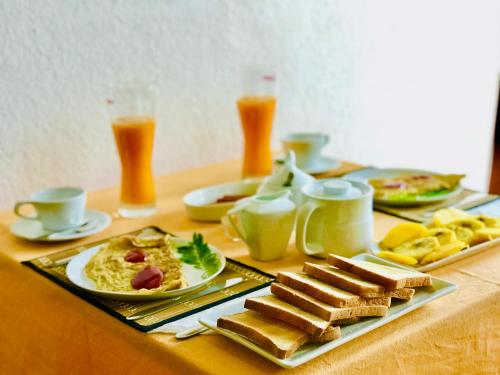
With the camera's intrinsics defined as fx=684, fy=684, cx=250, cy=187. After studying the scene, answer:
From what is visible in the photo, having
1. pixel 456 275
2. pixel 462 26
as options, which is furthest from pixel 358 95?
pixel 456 275

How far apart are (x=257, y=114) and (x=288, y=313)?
2.85 ft

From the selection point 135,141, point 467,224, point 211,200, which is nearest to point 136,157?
point 135,141

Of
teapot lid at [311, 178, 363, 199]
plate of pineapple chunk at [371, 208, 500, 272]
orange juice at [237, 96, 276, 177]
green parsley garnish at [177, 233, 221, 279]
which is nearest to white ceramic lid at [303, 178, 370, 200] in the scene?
teapot lid at [311, 178, 363, 199]

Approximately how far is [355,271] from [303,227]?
0.62 feet

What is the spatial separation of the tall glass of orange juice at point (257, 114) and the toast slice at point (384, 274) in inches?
27.2

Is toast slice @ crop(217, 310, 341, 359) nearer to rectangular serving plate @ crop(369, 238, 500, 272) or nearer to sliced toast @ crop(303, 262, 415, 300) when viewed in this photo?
sliced toast @ crop(303, 262, 415, 300)

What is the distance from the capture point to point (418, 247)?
1.22 metres

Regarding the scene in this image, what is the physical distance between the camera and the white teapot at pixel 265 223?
1205 millimetres

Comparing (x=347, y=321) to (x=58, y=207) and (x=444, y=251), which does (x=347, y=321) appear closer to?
(x=444, y=251)

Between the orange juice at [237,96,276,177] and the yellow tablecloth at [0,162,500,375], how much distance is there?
1.07 ft

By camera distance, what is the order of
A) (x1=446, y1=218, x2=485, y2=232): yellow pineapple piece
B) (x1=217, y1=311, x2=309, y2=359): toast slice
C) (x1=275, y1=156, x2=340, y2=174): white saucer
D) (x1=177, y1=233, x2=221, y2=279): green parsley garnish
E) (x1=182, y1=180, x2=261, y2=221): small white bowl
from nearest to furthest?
(x1=217, y1=311, x2=309, y2=359): toast slice → (x1=177, y1=233, x2=221, y2=279): green parsley garnish → (x1=446, y1=218, x2=485, y2=232): yellow pineapple piece → (x1=182, y1=180, x2=261, y2=221): small white bowl → (x1=275, y1=156, x2=340, y2=174): white saucer

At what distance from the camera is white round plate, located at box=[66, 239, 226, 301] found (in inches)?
41.6

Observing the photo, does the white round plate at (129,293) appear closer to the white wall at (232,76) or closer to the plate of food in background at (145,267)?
the plate of food in background at (145,267)

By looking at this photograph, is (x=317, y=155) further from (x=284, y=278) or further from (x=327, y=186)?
(x=284, y=278)
